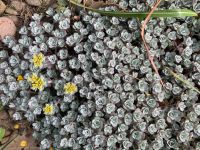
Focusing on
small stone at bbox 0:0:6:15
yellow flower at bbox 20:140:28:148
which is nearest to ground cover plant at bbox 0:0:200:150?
yellow flower at bbox 20:140:28:148

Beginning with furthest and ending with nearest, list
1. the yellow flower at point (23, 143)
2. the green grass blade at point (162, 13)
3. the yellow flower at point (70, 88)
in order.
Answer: the yellow flower at point (23, 143)
the yellow flower at point (70, 88)
the green grass blade at point (162, 13)

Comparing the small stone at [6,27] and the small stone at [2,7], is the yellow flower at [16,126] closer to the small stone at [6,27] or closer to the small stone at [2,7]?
the small stone at [6,27]

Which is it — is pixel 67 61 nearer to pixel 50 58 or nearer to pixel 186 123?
pixel 50 58

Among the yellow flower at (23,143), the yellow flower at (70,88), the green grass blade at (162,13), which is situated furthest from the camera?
the yellow flower at (23,143)

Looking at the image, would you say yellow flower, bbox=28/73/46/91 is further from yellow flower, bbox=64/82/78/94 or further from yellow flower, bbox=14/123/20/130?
yellow flower, bbox=14/123/20/130

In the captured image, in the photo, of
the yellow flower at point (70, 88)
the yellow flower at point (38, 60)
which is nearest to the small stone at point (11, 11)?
the yellow flower at point (38, 60)

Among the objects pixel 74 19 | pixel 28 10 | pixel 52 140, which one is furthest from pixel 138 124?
pixel 28 10

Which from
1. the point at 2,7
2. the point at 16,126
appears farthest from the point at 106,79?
the point at 2,7
